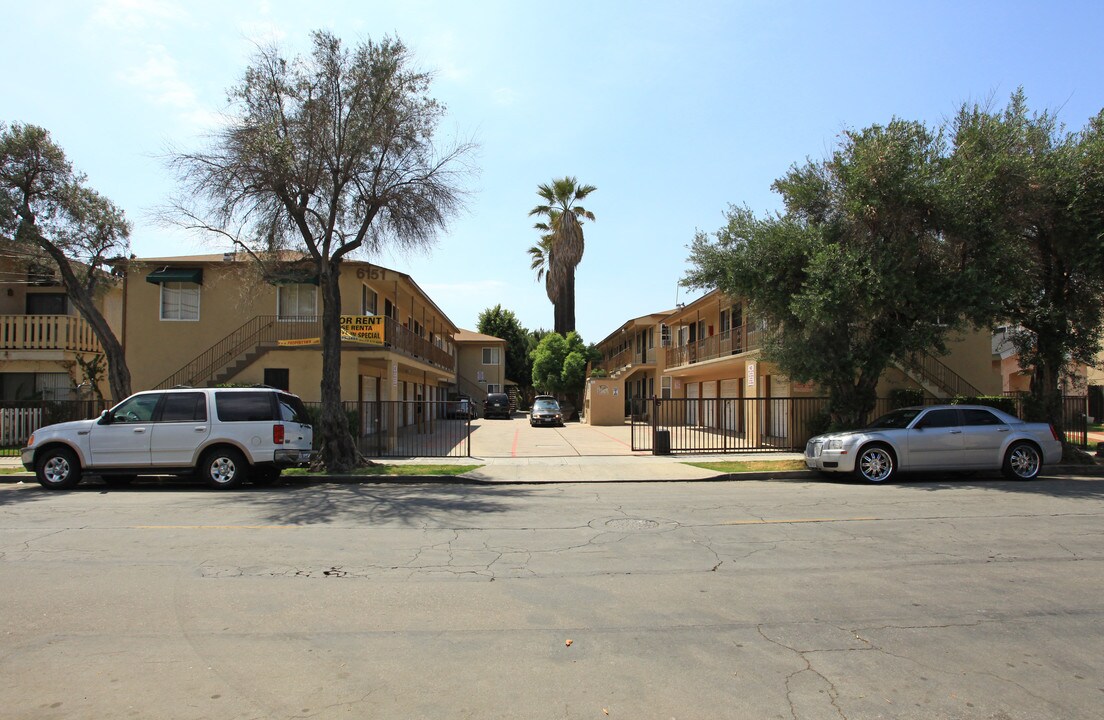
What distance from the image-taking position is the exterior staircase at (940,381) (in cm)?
2036

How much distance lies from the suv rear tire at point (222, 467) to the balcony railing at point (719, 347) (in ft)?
44.6

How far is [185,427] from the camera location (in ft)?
40.2

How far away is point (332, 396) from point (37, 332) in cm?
1551

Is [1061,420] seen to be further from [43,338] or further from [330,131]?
[43,338]

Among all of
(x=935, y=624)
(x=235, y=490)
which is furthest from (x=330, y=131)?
(x=935, y=624)

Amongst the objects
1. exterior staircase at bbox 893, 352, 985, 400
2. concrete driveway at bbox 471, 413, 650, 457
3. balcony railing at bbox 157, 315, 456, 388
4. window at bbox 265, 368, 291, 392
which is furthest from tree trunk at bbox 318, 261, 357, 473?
exterior staircase at bbox 893, 352, 985, 400

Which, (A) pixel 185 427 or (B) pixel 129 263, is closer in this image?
(A) pixel 185 427

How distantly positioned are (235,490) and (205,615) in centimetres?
795

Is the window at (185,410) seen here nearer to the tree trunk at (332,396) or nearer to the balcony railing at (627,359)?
the tree trunk at (332,396)

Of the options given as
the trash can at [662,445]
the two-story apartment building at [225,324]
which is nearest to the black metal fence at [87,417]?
the two-story apartment building at [225,324]

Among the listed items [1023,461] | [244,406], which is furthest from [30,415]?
[1023,461]

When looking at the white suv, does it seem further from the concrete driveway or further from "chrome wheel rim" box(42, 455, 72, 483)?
the concrete driveway

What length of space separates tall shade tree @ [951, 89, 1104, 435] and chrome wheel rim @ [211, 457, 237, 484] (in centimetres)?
1506

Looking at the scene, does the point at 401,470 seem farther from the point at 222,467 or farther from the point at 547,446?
the point at 547,446
